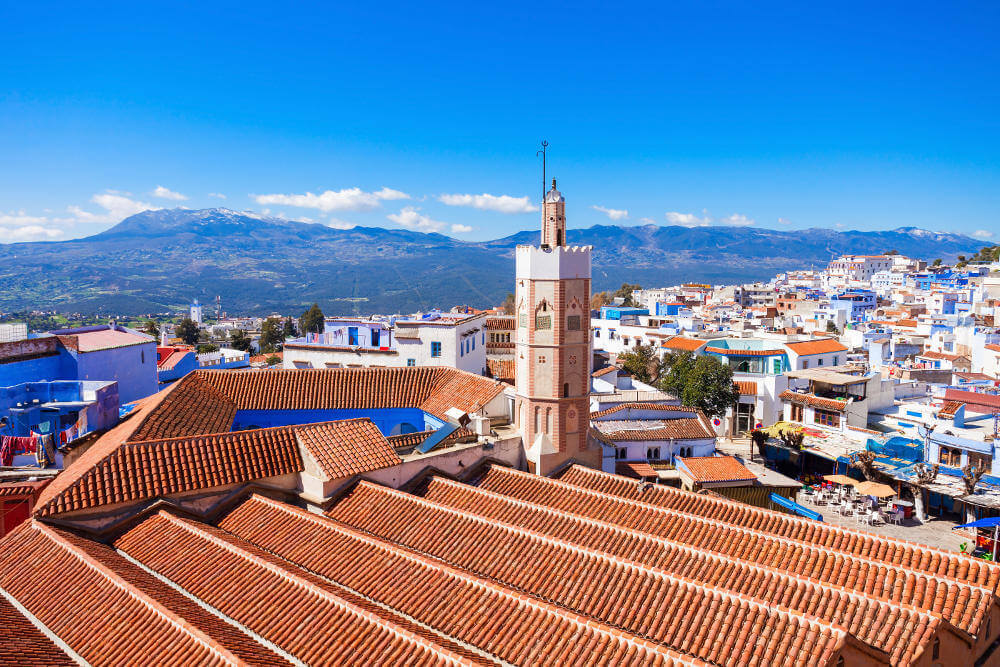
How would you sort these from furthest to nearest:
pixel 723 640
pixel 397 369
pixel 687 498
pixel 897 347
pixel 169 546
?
pixel 897 347 → pixel 397 369 → pixel 687 498 → pixel 169 546 → pixel 723 640

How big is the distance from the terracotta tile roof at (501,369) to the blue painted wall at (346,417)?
31.6 feet

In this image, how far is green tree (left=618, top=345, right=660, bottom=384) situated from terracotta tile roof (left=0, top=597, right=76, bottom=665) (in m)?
38.6

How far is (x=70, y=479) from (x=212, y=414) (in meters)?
6.43

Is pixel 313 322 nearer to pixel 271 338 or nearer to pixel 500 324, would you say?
pixel 271 338

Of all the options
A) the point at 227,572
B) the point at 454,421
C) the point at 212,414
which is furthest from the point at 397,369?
the point at 227,572

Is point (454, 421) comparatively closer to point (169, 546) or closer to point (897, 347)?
point (169, 546)

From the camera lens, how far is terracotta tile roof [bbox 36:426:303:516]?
42.0 ft

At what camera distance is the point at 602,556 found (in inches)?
448

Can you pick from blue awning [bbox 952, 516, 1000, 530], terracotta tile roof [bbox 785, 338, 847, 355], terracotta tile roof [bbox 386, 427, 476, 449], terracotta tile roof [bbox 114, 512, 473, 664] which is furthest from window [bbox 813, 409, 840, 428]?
terracotta tile roof [bbox 114, 512, 473, 664]

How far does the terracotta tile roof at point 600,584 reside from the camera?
343 inches

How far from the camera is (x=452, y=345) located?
32.9 meters

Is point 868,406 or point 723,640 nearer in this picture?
point 723,640

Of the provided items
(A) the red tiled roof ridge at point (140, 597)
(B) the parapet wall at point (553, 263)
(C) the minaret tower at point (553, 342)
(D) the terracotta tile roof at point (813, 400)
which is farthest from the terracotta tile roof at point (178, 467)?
(D) the terracotta tile roof at point (813, 400)

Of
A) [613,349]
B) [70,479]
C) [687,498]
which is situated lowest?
[613,349]
